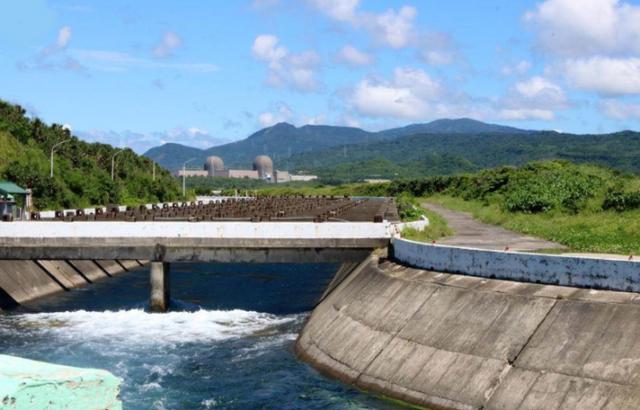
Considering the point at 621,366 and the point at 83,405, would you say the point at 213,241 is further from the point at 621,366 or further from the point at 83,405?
the point at 83,405

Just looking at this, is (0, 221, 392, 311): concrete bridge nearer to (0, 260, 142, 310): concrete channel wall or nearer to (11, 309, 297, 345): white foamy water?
(11, 309, 297, 345): white foamy water

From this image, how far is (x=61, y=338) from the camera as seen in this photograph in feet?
105

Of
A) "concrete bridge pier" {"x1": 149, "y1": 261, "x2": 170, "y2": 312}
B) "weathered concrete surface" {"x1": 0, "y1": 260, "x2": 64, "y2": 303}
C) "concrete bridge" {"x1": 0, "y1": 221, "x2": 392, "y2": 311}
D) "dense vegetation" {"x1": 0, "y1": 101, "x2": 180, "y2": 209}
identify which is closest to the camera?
"concrete bridge" {"x1": 0, "y1": 221, "x2": 392, "y2": 311}

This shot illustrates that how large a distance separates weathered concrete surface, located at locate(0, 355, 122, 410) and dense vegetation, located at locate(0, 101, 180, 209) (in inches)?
2857

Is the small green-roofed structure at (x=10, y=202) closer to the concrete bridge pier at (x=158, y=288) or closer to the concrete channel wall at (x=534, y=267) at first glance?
the concrete bridge pier at (x=158, y=288)

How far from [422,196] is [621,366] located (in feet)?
495

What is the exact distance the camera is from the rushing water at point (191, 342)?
76.2ft

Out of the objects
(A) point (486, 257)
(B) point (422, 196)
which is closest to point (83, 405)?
(A) point (486, 257)

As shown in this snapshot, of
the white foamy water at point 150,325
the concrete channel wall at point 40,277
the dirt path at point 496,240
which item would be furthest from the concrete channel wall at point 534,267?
the concrete channel wall at point 40,277

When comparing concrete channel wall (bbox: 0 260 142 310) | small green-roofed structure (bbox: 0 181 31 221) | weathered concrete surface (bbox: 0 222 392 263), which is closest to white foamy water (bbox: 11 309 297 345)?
weathered concrete surface (bbox: 0 222 392 263)

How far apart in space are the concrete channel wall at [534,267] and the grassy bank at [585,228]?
28.4 feet

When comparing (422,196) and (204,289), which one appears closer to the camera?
(204,289)

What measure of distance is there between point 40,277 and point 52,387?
4320 cm

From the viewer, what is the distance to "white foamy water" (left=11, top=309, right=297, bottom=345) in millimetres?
32500
